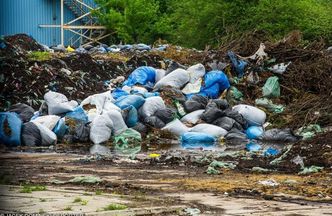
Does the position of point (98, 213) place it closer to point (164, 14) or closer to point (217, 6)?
point (217, 6)

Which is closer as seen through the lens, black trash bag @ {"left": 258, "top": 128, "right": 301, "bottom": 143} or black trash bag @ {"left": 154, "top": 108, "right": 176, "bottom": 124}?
black trash bag @ {"left": 258, "top": 128, "right": 301, "bottom": 143}

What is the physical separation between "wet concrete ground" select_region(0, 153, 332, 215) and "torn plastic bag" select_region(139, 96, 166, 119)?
5.31m

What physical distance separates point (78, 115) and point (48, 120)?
699 millimetres

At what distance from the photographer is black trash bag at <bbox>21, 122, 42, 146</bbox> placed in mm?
14414

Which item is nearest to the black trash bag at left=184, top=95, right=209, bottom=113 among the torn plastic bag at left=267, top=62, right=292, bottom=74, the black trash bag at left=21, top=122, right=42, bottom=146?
the torn plastic bag at left=267, top=62, right=292, bottom=74

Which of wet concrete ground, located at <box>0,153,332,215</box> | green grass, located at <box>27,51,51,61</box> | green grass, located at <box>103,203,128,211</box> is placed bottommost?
wet concrete ground, located at <box>0,153,332,215</box>

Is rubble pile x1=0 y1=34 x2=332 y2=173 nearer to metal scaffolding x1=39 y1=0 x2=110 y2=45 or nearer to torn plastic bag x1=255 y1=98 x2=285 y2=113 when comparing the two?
torn plastic bag x1=255 y1=98 x2=285 y2=113

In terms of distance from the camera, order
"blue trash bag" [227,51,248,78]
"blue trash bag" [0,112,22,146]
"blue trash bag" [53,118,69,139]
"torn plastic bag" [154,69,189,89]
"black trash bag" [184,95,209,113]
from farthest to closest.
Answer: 1. "blue trash bag" [227,51,248,78]
2. "torn plastic bag" [154,69,189,89]
3. "black trash bag" [184,95,209,113]
4. "blue trash bag" [53,118,69,139]
5. "blue trash bag" [0,112,22,146]

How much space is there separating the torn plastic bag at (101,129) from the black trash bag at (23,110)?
152 centimetres

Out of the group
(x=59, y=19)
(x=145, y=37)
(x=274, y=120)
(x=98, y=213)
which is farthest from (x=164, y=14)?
(x=98, y=213)

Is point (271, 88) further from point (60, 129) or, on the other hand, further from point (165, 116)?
point (60, 129)

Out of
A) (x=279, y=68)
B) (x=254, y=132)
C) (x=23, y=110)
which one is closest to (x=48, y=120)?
(x=23, y=110)

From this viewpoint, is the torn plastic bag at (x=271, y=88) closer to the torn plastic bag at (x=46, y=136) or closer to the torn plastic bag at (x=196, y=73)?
the torn plastic bag at (x=196, y=73)

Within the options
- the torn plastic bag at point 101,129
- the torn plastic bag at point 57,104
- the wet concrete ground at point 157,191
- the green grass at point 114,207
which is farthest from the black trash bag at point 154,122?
the green grass at point 114,207
